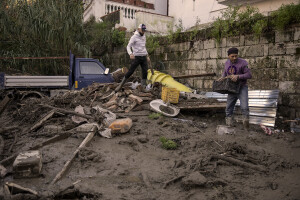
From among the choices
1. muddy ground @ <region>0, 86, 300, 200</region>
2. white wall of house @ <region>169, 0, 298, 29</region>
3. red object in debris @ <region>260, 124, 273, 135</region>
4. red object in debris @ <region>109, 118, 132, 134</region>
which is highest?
white wall of house @ <region>169, 0, 298, 29</region>

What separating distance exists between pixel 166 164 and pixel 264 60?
14.4 ft

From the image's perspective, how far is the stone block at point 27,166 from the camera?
3.33 m

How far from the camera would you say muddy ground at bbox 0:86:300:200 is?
320 centimetres

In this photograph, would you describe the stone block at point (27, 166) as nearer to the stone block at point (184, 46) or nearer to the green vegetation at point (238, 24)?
the green vegetation at point (238, 24)

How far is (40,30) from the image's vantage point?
11.2 meters

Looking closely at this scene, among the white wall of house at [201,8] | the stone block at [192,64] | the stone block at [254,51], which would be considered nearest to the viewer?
the stone block at [254,51]

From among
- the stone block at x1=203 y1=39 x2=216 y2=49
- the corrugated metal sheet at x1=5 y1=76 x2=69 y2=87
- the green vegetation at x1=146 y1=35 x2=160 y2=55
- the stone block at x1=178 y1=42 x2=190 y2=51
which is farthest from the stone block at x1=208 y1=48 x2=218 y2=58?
the corrugated metal sheet at x1=5 y1=76 x2=69 y2=87

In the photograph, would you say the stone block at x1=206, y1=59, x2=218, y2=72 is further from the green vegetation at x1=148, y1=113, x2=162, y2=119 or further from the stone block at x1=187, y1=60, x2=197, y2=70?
the green vegetation at x1=148, y1=113, x2=162, y2=119

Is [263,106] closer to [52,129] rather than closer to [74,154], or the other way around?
[74,154]

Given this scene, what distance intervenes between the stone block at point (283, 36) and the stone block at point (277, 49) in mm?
127

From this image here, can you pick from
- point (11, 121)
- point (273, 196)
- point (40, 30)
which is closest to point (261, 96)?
point (273, 196)

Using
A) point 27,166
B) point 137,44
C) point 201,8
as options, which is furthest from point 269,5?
point 27,166

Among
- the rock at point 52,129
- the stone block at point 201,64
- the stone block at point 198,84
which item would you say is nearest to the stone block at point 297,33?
the stone block at point 201,64

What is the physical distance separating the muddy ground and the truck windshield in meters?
3.42
